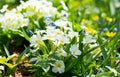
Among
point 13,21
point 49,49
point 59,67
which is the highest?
point 13,21

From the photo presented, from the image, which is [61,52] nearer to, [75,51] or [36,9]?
[75,51]

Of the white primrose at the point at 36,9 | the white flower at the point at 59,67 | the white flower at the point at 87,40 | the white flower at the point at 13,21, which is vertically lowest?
the white flower at the point at 59,67

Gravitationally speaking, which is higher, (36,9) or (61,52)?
(36,9)

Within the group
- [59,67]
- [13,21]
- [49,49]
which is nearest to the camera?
[59,67]

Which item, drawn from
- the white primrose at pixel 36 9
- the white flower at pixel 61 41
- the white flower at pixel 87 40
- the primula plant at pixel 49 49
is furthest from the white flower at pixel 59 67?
the white primrose at pixel 36 9

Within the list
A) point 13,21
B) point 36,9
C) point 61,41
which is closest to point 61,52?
point 61,41

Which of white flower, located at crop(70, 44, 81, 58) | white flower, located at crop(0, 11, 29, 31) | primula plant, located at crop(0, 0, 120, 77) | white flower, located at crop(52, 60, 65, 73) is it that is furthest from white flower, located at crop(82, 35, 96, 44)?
white flower, located at crop(0, 11, 29, 31)

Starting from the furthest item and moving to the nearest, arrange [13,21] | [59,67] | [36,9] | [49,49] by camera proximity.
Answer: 1. [36,9]
2. [13,21]
3. [49,49]
4. [59,67]

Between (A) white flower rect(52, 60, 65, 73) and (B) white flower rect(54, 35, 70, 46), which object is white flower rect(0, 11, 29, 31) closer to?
(B) white flower rect(54, 35, 70, 46)

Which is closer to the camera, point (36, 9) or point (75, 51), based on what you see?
point (75, 51)

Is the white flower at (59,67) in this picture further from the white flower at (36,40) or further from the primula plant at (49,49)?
the white flower at (36,40)
